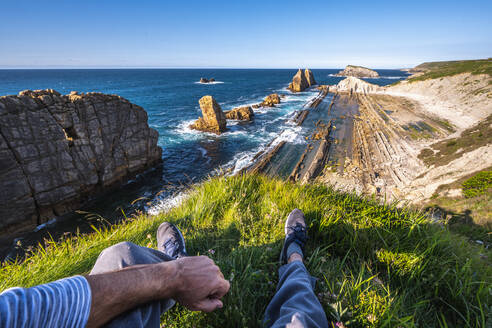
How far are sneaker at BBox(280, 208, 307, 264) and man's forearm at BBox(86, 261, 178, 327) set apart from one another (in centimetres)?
128

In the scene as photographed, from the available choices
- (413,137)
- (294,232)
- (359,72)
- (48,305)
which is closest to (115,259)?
(48,305)

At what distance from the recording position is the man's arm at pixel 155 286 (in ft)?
3.03

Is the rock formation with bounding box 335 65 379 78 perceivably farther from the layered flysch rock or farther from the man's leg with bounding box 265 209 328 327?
the man's leg with bounding box 265 209 328 327

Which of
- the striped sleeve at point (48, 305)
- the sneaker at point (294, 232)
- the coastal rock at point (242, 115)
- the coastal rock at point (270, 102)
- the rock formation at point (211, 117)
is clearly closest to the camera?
the striped sleeve at point (48, 305)

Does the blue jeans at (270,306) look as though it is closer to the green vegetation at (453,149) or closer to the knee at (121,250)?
the knee at (121,250)

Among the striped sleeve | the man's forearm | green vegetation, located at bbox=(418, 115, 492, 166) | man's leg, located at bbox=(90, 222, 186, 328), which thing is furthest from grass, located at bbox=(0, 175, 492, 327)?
green vegetation, located at bbox=(418, 115, 492, 166)

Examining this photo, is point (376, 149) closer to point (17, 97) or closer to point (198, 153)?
point (198, 153)

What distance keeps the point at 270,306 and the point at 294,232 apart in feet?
3.10

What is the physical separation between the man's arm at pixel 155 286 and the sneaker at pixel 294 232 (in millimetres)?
1013

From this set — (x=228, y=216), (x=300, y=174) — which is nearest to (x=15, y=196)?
(x=228, y=216)

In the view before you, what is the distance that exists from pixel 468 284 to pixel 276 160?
49.4 ft

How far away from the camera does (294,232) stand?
2268mm

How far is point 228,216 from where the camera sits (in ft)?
9.46

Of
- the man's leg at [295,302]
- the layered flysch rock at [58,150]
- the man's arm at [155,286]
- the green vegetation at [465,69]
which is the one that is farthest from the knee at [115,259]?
the green vegetation at [465,69]
